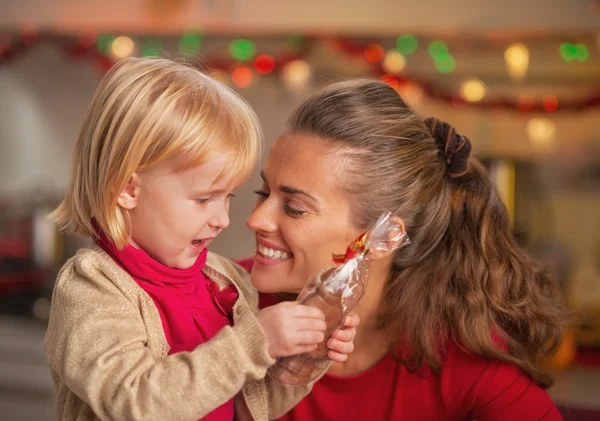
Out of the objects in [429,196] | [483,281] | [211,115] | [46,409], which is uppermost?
[211,115]

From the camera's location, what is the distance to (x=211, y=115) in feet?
4.36

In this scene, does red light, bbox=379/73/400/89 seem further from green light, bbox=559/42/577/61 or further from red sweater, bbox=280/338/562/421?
red sweater, bbox=280/338/562/421

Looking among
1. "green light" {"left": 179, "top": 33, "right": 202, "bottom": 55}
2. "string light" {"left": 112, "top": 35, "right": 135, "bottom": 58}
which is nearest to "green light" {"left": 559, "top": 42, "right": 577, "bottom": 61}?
"green light" {"left": 179, "top": 33, "right": 202, "bottom": 55}

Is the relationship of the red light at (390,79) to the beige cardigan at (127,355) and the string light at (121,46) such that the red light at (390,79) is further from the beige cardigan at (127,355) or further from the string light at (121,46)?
the beige cardigan at (127,355)

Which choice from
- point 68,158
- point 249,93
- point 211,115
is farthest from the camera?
point 68,158

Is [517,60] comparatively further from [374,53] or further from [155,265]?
[155,265]

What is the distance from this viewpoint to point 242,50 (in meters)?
4.25

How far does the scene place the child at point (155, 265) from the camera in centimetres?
115

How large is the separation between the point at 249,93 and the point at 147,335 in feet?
10.9

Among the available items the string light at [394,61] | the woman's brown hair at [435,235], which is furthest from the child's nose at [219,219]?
the string light at [394,61]

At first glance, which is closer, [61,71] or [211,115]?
[211,115]

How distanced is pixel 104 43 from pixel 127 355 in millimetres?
3416

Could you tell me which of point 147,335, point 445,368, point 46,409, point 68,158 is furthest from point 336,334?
point 68,158

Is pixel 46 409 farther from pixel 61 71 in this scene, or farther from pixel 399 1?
pixel 399 1
